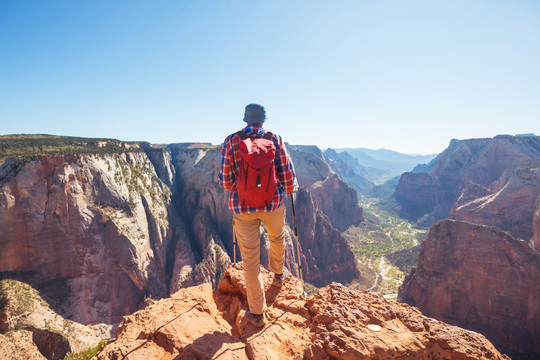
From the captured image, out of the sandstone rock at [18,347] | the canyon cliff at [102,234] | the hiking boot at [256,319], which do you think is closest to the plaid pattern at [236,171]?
the hiking boot at [256,319]

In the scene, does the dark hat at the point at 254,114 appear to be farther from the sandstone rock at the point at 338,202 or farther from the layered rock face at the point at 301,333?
the sandstone rock at the point at 338,202

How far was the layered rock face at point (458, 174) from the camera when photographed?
89.1 meters

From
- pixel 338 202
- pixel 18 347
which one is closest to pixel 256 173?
pixel 18 347

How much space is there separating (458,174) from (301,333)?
133 meters

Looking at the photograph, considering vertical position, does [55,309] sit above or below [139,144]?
below

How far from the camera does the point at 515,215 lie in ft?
154

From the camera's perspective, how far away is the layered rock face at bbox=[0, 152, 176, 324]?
24.6 metres

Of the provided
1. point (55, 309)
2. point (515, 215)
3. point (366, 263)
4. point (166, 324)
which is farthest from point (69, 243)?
point (515, 215)

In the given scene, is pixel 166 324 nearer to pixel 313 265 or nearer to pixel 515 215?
pixel 313 265

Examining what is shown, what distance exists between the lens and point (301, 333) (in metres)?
4.44

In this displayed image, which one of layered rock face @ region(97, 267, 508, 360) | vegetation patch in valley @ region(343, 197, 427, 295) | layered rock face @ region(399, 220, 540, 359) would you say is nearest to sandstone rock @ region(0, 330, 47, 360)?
layered rock face @ region(97, 267, 508, 360)

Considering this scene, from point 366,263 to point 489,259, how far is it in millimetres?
38494

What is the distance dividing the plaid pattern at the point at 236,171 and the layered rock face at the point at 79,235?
29393mm

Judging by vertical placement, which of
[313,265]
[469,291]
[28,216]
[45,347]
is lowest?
[313,265]
